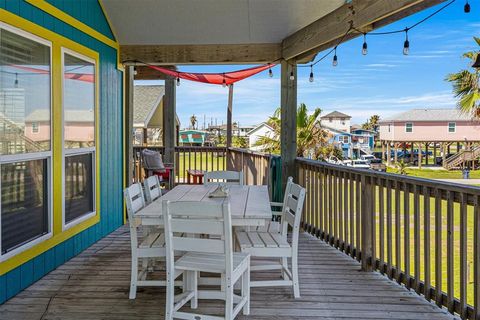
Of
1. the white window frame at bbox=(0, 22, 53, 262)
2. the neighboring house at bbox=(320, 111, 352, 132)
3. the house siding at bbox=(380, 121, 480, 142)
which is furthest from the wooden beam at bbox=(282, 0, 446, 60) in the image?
the neighboring house at bbox=(320, 111, 352, 132)

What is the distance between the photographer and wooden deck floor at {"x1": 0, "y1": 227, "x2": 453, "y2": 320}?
3031 mm

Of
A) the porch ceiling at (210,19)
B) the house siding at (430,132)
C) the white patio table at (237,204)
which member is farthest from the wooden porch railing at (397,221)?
the house siding at (430,132)

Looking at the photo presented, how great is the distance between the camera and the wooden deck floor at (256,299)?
3.03 meters

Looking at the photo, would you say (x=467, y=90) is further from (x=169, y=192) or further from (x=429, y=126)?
(x=429, y=126)

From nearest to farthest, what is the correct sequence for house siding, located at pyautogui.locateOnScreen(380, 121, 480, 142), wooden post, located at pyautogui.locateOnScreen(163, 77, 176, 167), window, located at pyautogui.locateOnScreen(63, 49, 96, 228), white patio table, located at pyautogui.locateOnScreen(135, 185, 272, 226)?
white patio table, located at pyautogui.locateOnScreen(135, 185, 272, 226) < window, located at pyautogui.locateOnScreen(63, 49, 96, 228) < wooden post, located at pyautogui.locateOnScreen(163, 77, 176, 167) < house siding, located at pyautogui.locateOnScreen(380, 121, 480, 142)

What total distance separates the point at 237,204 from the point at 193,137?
62.0 feet

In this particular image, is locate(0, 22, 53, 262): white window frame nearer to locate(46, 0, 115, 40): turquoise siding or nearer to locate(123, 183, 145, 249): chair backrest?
locate(46, 0, 115, 40): turquoise siding

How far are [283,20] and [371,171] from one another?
2439 millimetres

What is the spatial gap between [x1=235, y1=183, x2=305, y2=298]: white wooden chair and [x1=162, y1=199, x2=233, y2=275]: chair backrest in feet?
1.81

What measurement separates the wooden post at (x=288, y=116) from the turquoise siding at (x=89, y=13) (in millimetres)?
2318

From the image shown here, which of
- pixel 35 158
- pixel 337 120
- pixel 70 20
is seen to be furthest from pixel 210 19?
pixel 337 120

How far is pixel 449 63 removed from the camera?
112 feet

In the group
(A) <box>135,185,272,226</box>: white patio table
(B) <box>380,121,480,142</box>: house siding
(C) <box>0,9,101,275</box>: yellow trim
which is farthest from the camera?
(B) <box>380,121,480,142</box>: house siding

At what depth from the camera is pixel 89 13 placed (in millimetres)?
4887
